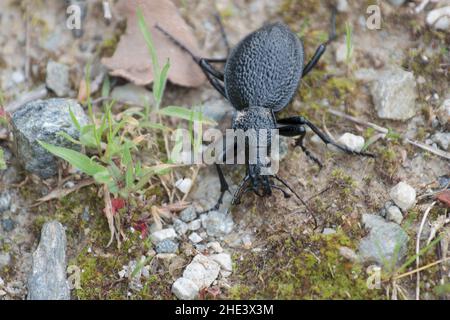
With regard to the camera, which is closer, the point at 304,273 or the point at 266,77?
the point at 304,273

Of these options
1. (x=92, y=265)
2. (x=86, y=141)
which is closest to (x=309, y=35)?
(x=86, y=141)

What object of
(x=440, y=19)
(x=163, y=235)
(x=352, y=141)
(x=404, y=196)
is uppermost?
(x=440, y=19)

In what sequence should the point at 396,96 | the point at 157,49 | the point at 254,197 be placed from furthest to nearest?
the point at 157,49, the point at 396,96, the point at 254,197

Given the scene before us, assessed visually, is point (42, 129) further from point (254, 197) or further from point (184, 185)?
point (254, 197)

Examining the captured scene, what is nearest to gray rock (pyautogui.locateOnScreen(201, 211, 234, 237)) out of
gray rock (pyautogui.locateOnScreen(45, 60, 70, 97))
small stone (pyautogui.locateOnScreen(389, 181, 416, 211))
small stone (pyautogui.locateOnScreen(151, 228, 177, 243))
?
small stone (pyautogui.locateOnScreen(151, 228, 177, 243))

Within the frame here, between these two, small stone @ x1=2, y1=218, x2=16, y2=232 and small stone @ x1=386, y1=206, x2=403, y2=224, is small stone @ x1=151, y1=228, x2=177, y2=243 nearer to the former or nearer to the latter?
small stone @ x1=2, y1=218, x2=16, y2=232

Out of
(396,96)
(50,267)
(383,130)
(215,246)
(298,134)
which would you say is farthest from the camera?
(396,96)

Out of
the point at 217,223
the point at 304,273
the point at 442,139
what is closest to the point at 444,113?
the point at 442,139
